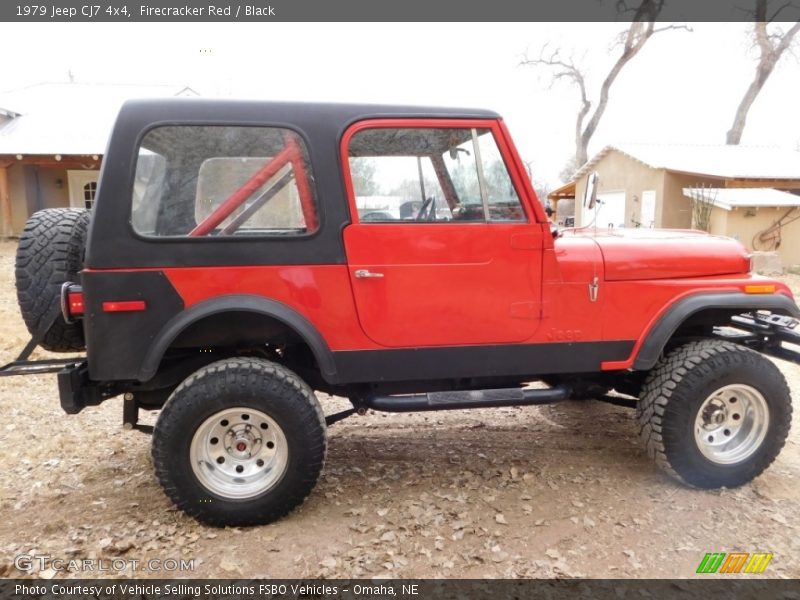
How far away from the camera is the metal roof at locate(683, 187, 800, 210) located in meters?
13.8

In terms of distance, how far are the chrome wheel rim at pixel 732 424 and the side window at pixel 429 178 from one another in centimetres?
163

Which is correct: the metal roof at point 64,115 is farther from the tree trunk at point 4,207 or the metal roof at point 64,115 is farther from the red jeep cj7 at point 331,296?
the red jeep cj7 at point 331,296

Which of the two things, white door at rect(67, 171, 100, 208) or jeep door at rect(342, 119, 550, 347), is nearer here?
jeep door at rect(342, 119, 550, 347)

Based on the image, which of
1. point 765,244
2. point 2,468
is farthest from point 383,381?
point 765,244

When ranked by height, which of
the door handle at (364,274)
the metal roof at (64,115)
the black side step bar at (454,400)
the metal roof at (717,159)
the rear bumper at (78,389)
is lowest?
the black side step bar at (454,400)

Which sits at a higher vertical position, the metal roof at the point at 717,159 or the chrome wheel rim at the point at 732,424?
the metal roof at the point at 717,159

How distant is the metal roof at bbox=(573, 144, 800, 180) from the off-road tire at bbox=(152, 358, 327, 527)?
1521cm

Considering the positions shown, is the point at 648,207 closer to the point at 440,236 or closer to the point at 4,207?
the point at 440,236

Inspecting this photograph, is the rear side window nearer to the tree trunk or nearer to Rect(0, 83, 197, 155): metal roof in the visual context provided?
Rect(0, 83, 197, 155): metal roof

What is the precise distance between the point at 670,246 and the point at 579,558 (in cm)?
186

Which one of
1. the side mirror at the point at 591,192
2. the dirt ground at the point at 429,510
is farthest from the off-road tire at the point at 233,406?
the side mirror at the point at 591,192

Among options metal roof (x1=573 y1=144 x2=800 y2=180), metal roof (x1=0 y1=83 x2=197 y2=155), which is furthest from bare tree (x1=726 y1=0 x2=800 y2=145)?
metal roof (x1=0 y1=83 x2=197 y2=155)

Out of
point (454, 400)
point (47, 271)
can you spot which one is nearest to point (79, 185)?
point (47, 271)

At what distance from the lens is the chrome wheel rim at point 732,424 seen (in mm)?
3283
